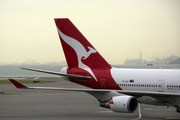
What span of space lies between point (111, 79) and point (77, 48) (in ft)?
14.6

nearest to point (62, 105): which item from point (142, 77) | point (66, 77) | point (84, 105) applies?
point (84, 105)

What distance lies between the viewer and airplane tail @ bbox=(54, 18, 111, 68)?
31.1m

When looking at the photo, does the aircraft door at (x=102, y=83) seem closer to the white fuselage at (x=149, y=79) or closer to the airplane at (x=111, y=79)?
the airplane at (x=111, y=79)

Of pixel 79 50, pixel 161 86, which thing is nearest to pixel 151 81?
pixel 161 86

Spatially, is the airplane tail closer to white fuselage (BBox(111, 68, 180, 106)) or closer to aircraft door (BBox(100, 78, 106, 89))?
aircraft door (BBox(100, 78, 106, 89))

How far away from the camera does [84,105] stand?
34.2m

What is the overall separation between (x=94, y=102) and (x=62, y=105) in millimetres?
4196

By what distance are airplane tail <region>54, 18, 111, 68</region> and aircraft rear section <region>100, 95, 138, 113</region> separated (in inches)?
232

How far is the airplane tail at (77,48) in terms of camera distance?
1224 inches

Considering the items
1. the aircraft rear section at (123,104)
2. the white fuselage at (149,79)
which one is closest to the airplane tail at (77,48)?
the white fuselage at (149,79)

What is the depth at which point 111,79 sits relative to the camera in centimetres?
2941

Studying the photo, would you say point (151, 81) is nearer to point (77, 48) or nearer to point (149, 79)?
point (149, 79)

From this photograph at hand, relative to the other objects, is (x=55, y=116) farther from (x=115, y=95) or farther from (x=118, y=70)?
(x=118, y=70)

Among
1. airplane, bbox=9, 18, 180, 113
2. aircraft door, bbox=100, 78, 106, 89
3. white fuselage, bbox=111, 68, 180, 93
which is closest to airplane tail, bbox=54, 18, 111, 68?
airplane, bbox=9, 18, 180, 113
